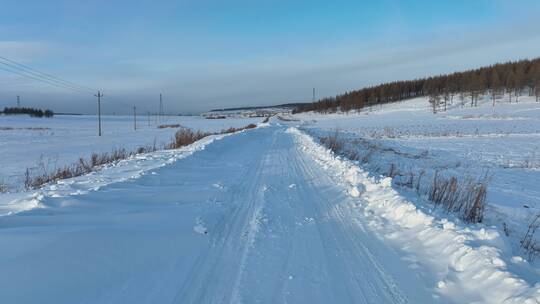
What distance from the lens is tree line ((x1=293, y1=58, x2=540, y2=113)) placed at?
3730 inches

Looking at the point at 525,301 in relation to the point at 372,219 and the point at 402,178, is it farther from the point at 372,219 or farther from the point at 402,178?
the point at 402,178

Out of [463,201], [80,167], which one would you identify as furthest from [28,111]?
[463,201]

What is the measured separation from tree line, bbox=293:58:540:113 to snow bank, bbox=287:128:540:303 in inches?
3726

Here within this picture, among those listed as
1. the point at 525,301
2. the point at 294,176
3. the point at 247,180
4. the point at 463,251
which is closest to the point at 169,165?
the point at 247,180

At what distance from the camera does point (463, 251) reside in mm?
4543

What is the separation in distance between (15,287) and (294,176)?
25.7 feet

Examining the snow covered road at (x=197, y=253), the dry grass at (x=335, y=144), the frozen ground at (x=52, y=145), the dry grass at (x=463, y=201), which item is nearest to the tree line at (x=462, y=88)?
the frozen ground at (x=52, y=145)

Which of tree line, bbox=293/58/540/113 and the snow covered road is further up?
tree line, bbox=293/58/540/113

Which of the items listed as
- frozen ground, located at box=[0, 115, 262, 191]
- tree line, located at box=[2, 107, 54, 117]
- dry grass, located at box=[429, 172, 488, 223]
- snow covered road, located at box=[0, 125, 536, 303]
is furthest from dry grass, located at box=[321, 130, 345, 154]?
tree line, located at box=[2, 107, 54, 117]

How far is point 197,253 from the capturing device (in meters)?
4.84

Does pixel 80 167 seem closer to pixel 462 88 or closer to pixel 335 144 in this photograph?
pixel 335 144

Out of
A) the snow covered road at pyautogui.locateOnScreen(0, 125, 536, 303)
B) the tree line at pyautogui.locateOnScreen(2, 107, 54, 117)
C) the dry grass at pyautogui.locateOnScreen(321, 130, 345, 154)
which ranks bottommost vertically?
the snow covered road at pyautogui.locateOnScreen(0, 125, 536, 303)

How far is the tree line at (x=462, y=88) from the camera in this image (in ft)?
311

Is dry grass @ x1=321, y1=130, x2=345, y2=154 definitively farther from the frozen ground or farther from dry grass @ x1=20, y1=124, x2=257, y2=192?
the frozen ground
